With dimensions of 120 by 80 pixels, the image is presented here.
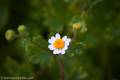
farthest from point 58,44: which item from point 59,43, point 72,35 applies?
point 72,35

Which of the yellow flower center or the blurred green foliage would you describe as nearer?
the yellow flower center

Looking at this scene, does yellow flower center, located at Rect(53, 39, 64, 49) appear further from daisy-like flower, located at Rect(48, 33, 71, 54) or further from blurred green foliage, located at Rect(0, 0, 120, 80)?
blurred green foliage, located at Rect(0, 0, 120, 80)

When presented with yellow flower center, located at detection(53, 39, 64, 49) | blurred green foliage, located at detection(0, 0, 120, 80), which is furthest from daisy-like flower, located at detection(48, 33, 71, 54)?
blurred green foliage, located at detection(0, 0, 120, 80)

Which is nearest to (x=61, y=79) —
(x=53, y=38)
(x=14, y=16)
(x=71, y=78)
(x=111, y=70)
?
(x=71, y=78)

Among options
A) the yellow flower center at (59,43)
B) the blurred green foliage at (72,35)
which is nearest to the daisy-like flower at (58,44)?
the yellow flower center at (59,43)

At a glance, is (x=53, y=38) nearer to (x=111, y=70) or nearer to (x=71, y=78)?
(x=71, y=78)
